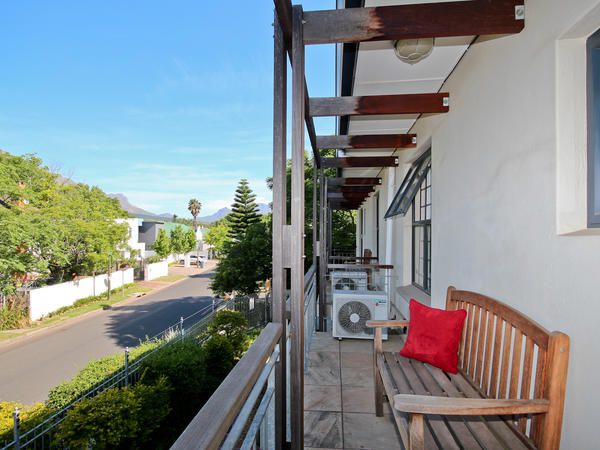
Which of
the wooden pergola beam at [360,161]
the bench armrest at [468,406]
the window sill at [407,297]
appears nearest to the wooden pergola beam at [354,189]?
the wooden pergola beam at [360,161]

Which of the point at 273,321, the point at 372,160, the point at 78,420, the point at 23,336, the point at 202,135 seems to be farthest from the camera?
the point at 202,135

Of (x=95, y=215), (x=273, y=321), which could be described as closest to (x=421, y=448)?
(x=273, y=321)

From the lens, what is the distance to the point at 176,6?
2066cm

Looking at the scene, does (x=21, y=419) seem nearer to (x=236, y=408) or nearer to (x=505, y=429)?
(x=236, y=408)

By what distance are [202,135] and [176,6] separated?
4270cm

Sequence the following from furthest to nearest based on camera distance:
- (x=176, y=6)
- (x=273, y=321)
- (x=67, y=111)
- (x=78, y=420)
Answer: (x=67, y=111) → (x=176, y=6) → (x=78, y=420) → (x=273, y=321)

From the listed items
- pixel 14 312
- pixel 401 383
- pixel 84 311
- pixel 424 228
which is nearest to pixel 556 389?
pixel 401 383

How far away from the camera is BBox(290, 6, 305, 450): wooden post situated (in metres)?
1.69

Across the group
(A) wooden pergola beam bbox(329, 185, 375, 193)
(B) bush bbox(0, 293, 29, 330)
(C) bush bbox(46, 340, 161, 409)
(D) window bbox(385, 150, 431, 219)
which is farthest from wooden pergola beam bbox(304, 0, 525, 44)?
(B) bush bbox(0, 293, 29, 330)

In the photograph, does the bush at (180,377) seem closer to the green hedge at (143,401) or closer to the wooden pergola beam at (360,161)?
the green hedge at (143,401)

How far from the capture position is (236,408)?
36.6 inches

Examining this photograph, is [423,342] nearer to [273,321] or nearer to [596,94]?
[273,321]

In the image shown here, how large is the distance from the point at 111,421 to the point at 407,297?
429 cm

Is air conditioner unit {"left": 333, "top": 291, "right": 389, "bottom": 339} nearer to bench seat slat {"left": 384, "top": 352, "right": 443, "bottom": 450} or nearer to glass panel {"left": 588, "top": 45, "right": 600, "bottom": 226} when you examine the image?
bench seat slat {"left": 384, "top": 352, "right": 443, "bottom": 450}
